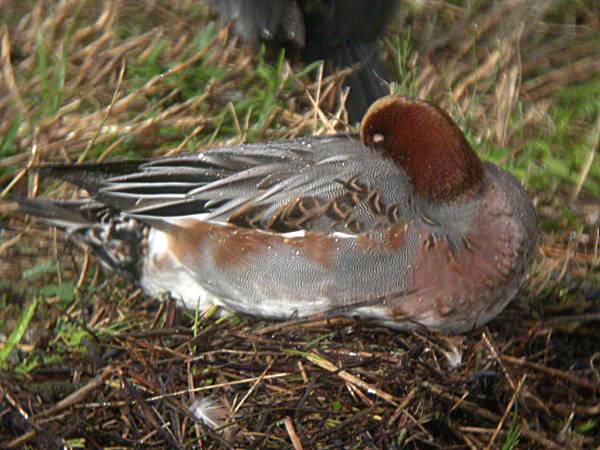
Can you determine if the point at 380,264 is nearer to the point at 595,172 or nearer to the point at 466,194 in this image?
the point at 466,194

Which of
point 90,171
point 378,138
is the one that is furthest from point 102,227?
point 378,138

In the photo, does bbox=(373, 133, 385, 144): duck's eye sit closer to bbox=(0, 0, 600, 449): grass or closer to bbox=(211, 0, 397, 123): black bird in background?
bbox=(0, 0, 600, 449): grass

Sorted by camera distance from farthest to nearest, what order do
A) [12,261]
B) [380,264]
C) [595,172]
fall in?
[595,172] < [12,261] < [380,264]

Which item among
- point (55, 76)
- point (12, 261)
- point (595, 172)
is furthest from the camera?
point (55, 76)

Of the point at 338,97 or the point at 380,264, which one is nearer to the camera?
the point at 380,264

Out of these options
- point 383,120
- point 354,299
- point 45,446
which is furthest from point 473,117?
point 45,446

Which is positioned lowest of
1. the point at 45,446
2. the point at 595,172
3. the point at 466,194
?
the point at 595,172

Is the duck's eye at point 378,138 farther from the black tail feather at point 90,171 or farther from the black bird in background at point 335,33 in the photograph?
the black bird in background at point 335,33
